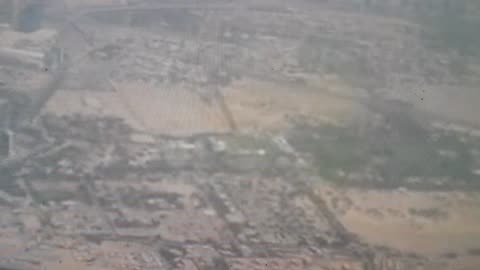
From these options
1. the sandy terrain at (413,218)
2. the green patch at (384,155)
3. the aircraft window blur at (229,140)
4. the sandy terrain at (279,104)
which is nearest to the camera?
the aircraft window blur at (229,140)

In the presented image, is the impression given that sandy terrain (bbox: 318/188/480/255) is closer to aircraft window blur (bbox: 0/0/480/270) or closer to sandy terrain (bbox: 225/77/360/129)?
aircraft window blur (bbox: 0/0/480/270)

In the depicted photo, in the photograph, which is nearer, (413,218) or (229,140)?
(413,218)

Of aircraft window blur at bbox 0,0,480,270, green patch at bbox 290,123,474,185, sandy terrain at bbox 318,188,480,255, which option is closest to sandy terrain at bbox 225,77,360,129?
aircraft window blur at bbox 0,0,480,270

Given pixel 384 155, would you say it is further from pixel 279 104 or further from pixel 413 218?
pixel 279 104

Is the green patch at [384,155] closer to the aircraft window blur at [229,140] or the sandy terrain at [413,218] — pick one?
the aircraft window blur at [229,140]

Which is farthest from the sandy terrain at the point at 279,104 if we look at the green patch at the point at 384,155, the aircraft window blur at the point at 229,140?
the green patch at the point at 384,155

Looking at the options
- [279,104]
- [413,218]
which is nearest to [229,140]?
[279,104]

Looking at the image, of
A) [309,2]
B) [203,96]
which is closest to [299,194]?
[203,96]

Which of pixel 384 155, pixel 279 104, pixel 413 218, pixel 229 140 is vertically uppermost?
pixel 279 104

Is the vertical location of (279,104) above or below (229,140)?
above
